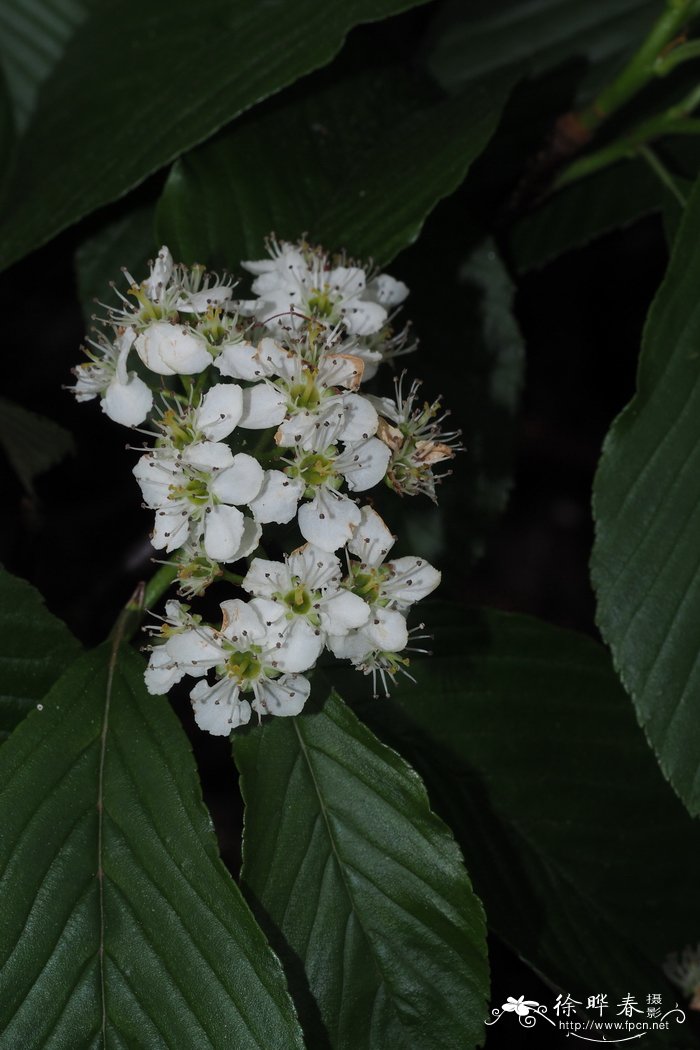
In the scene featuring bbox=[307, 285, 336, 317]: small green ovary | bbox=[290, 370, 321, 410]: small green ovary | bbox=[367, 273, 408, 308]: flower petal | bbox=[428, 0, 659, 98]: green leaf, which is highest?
bbox=[428, 0, 659, 98]: green leaf

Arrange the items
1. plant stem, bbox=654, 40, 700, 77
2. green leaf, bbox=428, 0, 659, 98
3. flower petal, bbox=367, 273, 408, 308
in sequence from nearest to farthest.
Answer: flower petal, bbox=367, 273, 408, 308 < plant stem, bbox=654, 40, 700, 77 < green leaf, bbox=428, 0, 659, 98

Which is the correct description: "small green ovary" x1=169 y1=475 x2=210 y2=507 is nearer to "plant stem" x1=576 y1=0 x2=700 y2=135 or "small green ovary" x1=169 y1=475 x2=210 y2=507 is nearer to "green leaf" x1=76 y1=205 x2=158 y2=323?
"green leaf" x1=76 y1=205 x2=158 y2=323

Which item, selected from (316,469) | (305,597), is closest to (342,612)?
(305,597)

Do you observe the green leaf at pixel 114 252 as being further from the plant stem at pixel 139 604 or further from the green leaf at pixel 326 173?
the plant stem at pixel 139 604

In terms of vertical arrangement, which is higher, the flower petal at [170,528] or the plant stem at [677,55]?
the plant stem at [677,55]

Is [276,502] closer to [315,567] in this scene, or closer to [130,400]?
[315,567]

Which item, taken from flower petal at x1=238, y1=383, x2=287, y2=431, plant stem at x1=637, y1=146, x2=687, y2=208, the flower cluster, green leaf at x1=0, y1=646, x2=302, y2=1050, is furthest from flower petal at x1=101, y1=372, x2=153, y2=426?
plant stem at x1=637, y1=146, x2=687, y2=208

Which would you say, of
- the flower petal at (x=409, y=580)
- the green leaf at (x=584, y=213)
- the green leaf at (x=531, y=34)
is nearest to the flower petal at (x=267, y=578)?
the flower petal at (x=409, y=580)

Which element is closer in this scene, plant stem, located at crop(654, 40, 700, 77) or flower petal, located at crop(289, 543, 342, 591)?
flower petal, located at crop(289, 543, 342, 591)
